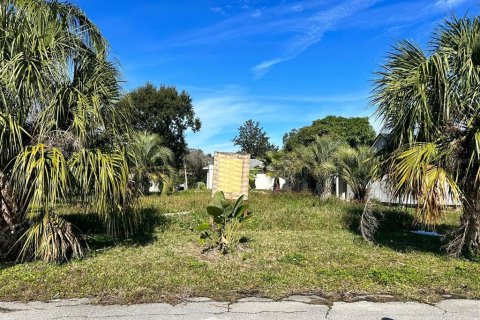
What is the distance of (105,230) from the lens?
32.4ft

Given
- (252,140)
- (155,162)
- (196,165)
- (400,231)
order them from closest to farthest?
(400,231) < (155,162) < (196,165) < (252,140)

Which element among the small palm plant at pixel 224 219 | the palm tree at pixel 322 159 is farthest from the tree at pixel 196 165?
the small palm plant at pixel 224 219

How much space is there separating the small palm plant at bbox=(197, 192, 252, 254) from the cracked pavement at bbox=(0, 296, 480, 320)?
2737mm

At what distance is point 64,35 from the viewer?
274 inches

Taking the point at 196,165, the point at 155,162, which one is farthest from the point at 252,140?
the point at 155,162

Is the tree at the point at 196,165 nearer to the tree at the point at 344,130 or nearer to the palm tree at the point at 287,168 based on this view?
the tree at the point at 344,130

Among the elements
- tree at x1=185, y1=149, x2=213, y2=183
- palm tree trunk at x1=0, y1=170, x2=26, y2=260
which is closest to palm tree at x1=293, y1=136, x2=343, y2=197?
palm tree trunk at x1=0, y1=170, x2=26, y2=260

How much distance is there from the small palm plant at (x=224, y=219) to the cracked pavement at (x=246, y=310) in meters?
2.74

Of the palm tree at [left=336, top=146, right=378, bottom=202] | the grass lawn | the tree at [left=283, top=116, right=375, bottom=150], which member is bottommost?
the grass lawn

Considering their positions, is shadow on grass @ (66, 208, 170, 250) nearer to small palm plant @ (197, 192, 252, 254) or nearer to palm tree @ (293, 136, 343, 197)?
small palm plant @ (197, 192, 252, 254)

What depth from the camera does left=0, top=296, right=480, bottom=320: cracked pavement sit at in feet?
14.5

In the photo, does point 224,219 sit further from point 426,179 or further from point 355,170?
point 355,170

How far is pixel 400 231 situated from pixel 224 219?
17.7 ft

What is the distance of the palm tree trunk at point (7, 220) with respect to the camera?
6621 millimetres
